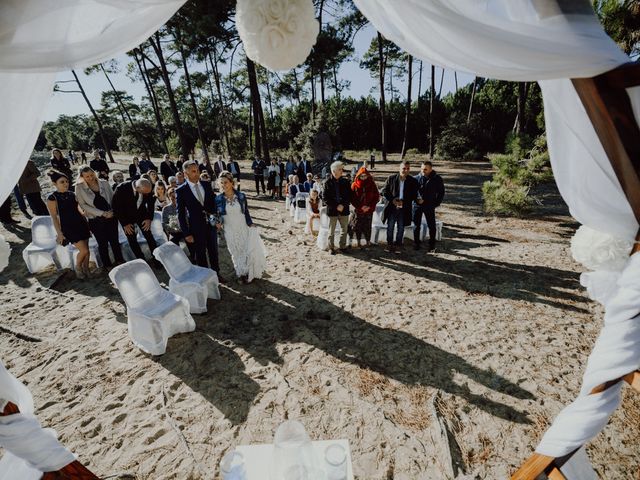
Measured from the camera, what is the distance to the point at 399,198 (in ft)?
20.6

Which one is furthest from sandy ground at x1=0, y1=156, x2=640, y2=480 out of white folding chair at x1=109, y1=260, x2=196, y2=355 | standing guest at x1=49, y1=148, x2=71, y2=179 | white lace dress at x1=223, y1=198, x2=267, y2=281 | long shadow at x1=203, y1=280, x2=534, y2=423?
standing guest at x1=49, y1=148, x2=71, y2=179

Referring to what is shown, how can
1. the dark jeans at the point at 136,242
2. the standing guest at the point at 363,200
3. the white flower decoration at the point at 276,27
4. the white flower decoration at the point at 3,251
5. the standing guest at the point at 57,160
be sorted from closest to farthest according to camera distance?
the white flower decoration at the point at 276,27, the white flower decoration at the point at 3,251, the dark jeans at the point at 136,242, the standing guest at the point at 363,200, the standing guest at the point at 57,160

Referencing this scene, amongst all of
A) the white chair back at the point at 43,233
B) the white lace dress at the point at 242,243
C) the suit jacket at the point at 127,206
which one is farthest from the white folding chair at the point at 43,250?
the white lace dress at the point at 242,243

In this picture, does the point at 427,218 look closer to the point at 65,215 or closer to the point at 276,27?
the point at 276,27

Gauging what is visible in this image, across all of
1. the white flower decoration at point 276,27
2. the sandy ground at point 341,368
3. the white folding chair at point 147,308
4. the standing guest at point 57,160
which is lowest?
the sandy ground at point 341,368

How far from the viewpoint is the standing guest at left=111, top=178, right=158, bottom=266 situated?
5543 millimetres

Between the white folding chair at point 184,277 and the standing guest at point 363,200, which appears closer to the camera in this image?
the white folding chair at point 184,277

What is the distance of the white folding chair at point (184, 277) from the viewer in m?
4.50

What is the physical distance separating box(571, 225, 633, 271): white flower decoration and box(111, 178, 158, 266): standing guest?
20.2 feet

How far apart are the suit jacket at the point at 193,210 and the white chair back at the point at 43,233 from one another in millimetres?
3456

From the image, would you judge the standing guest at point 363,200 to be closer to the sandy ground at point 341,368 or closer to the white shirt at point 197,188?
the sandy ground at point 341,368

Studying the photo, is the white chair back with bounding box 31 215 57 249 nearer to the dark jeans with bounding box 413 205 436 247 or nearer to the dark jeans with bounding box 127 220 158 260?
the dark jeans with bounding box 127 220 158 260

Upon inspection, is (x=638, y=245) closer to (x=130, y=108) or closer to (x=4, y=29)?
(x=4, y=29)

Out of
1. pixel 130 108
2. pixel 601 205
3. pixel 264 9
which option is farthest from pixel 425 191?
pixel 130 108
